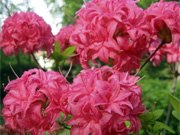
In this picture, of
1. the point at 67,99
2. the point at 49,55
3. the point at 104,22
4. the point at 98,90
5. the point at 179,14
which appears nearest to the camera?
Answer: the point at 98,90

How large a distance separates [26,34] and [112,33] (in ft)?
3.03

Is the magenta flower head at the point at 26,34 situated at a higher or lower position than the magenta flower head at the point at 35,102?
lower

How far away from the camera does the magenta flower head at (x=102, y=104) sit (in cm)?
132

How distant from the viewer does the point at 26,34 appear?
8.35 ft

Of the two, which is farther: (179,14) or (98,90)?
(179,14)

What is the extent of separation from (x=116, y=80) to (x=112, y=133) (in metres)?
0.14

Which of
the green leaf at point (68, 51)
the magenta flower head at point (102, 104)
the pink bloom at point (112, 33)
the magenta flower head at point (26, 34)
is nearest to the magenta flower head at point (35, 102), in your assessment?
the magenta flower head at point (102, 104)

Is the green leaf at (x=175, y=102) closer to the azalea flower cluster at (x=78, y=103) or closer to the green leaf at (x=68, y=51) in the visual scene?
the azalea flower cluster at (x=78, y=103)

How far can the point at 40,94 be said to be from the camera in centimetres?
150

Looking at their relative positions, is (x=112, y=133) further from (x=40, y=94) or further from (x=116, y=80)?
(x=40, y=94)

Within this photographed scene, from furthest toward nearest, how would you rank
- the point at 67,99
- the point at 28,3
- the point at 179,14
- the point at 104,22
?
the point at 28,3, the point at 179,14, the point at 104,22, the point at 67,99

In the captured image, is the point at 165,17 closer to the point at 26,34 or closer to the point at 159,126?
the point at 159,126

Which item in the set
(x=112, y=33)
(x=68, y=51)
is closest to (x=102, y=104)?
(x=112, y=33)

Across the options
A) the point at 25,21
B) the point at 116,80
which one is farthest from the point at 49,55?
the point at 116,80
